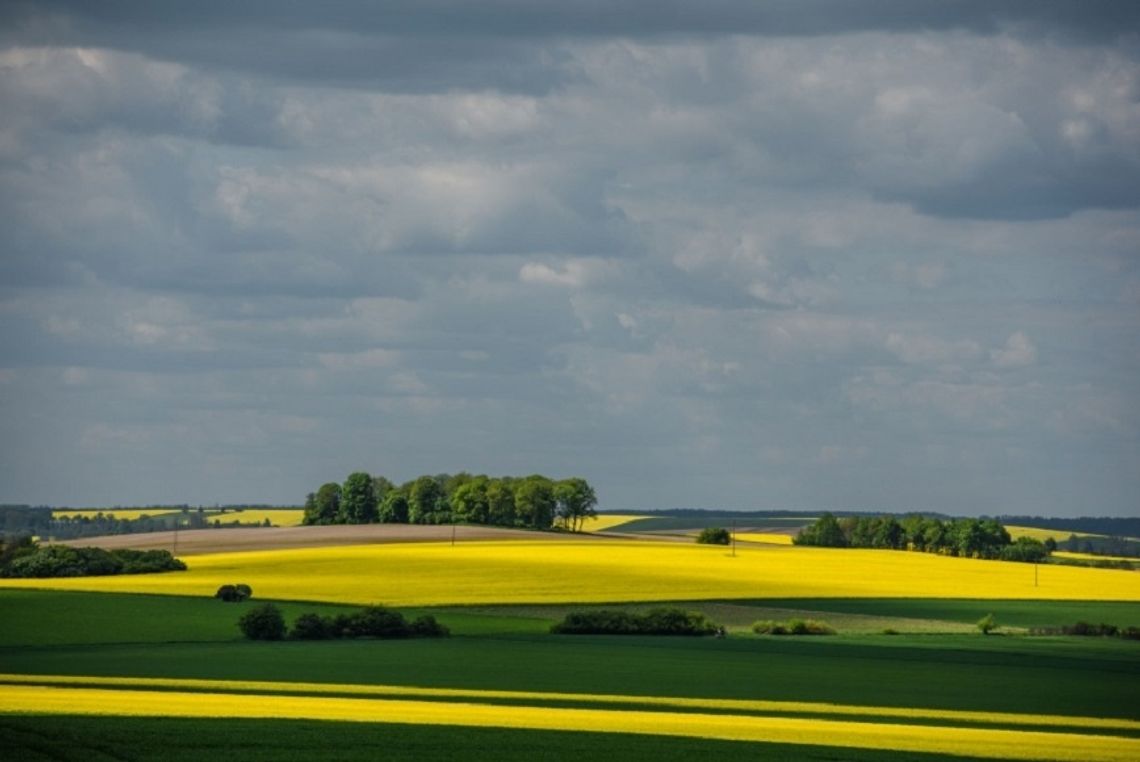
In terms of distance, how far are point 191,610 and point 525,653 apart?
864 inches

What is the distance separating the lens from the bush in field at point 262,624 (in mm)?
72125

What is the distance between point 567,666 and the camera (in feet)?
202

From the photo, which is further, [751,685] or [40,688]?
[751,685]

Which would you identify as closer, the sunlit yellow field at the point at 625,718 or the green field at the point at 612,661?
the sunlit yellow field at the point at 625,718

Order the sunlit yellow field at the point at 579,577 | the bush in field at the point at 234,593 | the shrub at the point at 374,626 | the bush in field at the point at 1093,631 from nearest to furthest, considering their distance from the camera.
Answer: the shrub at the point at 374,626, the bush in field at the point at 1093,631, the bush in field at the point at 234,593, the sunlit yellow field at the point at 579,577

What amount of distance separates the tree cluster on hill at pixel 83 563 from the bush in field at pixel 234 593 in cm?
2106

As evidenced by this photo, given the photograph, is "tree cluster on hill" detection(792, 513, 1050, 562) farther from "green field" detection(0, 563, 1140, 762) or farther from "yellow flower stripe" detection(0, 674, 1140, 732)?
"yellow flower stripe" detection(0, 674, 1140, 732)

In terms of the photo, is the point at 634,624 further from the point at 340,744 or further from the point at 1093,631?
the point at 340,744

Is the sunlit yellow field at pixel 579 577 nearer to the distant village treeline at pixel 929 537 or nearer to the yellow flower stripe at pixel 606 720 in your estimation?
the distant village treeline at pixel 929 537

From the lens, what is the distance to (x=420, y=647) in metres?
68.8

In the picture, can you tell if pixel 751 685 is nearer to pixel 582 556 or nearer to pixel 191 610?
pixel 191 610

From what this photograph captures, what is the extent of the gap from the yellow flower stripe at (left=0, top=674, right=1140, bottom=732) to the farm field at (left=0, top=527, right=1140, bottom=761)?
126 millimetres

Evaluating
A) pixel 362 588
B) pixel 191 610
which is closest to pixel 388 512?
pixel 362 588

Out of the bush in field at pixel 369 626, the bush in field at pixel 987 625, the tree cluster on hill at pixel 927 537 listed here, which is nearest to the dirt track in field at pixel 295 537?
the tree cluster on hill at pixel 927 537
